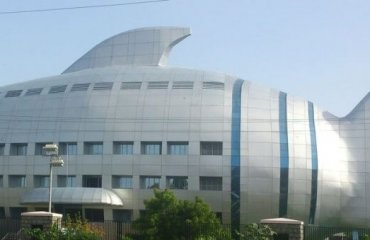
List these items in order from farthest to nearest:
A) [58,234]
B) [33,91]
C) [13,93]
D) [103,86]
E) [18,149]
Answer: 1. [13,93]
2. [33,91]
3. [103,86]
4. [18,149]
5. [58,234]

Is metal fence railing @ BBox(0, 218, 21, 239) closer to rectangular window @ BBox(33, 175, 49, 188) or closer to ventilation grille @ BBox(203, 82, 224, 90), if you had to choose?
rectangular window @ BBox(33, 175, 49, 188)

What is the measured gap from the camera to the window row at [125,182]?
206 feet

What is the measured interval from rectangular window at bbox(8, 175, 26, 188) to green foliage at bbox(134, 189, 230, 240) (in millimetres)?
22778

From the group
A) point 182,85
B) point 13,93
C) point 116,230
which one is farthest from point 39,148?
point 116,230

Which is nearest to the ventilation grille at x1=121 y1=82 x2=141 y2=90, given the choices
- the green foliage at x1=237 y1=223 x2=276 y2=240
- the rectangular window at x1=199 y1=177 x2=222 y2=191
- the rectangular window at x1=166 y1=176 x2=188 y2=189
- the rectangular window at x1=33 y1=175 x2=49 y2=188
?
the rectangular window at x1=166 y1=176 x2=188 y2=189

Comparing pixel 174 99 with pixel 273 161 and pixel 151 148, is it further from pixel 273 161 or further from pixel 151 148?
pixel 273 161

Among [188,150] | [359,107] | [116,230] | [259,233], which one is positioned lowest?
[116,230]

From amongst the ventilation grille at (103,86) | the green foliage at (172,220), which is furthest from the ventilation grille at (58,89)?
the green foliage at (172,220)

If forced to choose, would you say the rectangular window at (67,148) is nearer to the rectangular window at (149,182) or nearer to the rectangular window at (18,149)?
the rectangular window at (18,149)

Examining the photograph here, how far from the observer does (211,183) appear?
6272 centimetres

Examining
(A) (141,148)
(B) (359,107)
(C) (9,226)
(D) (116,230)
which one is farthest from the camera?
(B) (359,107)

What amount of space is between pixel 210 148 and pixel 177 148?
3267 millimetres

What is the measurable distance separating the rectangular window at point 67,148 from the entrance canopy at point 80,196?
3.80 meters

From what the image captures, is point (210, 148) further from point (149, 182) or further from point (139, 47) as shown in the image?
point (139, 47)
